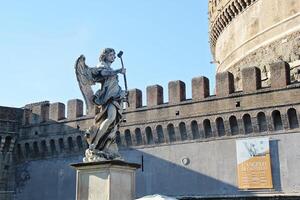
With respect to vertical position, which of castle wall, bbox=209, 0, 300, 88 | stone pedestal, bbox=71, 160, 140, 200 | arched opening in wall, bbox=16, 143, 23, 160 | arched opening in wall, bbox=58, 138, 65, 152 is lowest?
stone pedestal, bbox=71, 160, 140, 200

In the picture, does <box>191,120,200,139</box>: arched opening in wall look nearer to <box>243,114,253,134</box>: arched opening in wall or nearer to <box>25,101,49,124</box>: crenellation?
<box>243,114,253,134</box>: arched opening in wall

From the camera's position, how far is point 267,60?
816 inches

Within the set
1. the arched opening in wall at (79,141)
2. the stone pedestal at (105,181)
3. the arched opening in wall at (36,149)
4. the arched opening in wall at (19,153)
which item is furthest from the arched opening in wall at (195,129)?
the stone pedestal at (105,181)

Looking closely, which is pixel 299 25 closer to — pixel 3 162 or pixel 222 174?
pixel 222 174

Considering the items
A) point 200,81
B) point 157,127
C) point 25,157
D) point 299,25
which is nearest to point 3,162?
point 25,157

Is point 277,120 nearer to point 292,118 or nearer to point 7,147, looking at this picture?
point 292,118

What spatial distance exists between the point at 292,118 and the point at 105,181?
1238 centimetres

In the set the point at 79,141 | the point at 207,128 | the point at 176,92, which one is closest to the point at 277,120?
the point at 207,128

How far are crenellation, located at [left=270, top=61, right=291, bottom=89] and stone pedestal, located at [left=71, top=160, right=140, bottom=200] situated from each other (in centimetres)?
1202

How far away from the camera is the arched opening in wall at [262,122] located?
55.4ft

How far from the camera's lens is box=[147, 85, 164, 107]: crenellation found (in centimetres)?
1923

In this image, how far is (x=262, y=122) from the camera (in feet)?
55.7

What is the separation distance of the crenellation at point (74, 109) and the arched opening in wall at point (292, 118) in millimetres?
8840

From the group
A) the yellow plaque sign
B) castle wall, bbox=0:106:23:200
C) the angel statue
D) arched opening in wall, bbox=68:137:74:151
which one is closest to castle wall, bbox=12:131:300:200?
the yellow plaque sign
